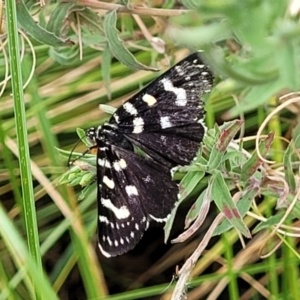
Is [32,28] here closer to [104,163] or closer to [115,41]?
[115,41]

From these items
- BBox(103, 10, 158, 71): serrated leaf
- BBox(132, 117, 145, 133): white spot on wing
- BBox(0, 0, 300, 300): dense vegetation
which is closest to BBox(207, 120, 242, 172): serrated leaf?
BBox(0, 0, 300, 300): dense vegetation

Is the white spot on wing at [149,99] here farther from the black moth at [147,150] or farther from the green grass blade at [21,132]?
the green grass blade at [21,132]

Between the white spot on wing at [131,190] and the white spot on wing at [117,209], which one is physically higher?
→ the white spot on wing at [131,190]

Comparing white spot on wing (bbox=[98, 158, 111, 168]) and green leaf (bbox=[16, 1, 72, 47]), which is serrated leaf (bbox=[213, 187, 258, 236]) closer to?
white spot on wing (bbox=[98, 158, 111, 168])

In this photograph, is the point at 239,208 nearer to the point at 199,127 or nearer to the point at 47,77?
the point at 199,127

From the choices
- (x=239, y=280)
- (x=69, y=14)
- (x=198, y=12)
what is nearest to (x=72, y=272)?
(x=239, y=280)

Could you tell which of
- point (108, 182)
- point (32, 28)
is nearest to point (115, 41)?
point (32, 28)

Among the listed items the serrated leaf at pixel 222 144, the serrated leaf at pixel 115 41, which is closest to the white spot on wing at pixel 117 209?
the serrated leaf at pixel 222 144
